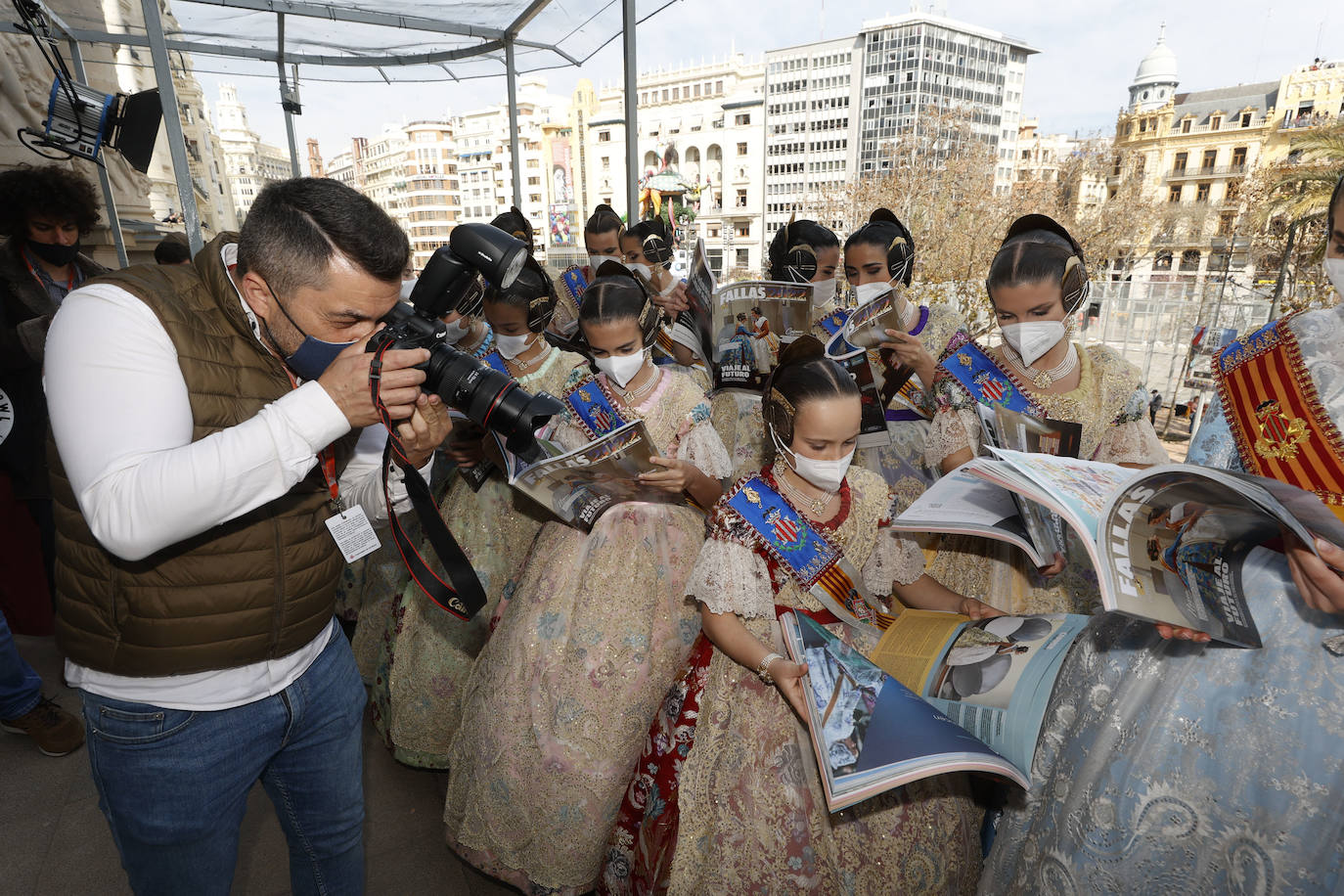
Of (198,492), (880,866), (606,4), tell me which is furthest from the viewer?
(606,4)

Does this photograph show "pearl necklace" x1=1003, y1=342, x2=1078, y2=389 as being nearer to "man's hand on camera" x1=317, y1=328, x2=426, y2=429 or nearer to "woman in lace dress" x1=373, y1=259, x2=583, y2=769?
"woman in lace dress" x1=373, y1=259, x2=583, y2=769

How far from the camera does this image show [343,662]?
1468 mm

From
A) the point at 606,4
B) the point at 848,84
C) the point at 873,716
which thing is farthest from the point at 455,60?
the point at 848,84

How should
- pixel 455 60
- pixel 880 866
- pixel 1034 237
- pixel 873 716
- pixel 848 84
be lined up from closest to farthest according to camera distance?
pixel 873 716
pixel 880 866
pixel 1034 237
pixel 455 60
pixel 848 84

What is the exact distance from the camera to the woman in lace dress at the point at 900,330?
2756 mm

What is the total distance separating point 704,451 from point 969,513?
2.78 ft

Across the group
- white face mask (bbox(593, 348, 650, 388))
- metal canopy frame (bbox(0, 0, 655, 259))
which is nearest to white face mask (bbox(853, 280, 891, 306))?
white face mask (bbox(593, 348, 650, 388))

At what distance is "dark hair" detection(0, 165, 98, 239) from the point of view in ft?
9.01

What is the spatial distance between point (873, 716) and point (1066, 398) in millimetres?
1261

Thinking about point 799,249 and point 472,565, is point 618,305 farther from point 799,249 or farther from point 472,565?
point 799,249

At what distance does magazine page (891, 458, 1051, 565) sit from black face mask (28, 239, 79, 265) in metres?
3.51

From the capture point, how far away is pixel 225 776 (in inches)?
48.1

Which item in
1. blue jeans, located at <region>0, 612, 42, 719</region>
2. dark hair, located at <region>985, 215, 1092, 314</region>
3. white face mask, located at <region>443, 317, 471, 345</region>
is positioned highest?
dark hair, located at <region>985, 215, 1092, 314</region>

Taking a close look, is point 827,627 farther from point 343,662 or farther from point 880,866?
point 343,662
